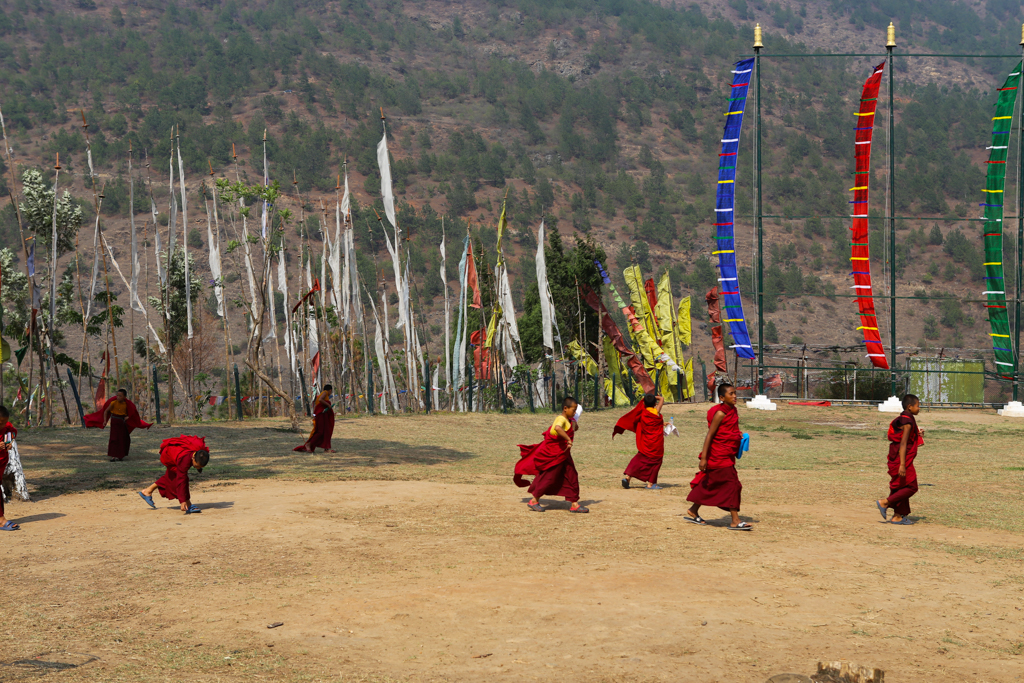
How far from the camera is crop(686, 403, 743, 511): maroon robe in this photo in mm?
9766

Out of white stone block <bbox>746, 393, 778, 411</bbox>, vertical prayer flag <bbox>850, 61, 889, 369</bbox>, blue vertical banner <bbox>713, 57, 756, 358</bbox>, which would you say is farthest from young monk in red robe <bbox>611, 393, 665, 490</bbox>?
vertical prayer flag <bbox>850, 61, 889, 369</bbox>

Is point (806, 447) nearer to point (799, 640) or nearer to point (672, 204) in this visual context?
point (799, 640)

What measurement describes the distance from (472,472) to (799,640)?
867 cm

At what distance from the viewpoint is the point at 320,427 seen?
16.6 metres

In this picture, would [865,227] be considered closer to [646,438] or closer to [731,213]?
[731,213]

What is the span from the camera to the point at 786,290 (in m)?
78.5

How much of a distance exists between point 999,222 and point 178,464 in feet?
78.7

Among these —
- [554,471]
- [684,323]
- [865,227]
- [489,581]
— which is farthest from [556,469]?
[684,323]

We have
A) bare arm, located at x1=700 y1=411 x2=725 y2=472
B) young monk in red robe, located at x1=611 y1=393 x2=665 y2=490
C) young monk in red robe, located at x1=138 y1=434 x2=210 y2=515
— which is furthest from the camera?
young monk in red robe, located at x1=611 y1=393 x2=665 y2=490

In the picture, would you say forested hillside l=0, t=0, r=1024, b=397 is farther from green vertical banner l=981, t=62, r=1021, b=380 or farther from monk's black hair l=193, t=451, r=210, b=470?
monk's black hair l=193, t=451, r=210, b=470

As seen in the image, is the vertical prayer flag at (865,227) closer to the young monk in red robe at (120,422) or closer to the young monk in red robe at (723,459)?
the young monk in red robe at (723,459)

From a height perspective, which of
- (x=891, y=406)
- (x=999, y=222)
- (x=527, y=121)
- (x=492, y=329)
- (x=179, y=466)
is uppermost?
(x=527, y=121)

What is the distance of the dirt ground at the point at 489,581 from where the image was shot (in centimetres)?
602

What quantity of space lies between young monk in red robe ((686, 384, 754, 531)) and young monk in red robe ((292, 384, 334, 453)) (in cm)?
822
